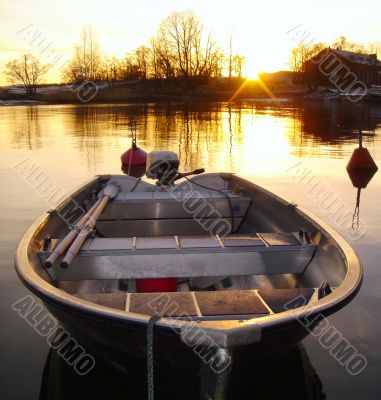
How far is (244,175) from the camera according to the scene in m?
14.1

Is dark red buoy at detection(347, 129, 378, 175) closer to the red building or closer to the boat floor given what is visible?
the boat floor

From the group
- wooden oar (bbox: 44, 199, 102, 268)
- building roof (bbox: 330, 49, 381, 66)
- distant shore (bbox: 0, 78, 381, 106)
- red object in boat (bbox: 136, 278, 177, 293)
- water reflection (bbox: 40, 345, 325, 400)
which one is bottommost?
water reflection (bbox: 40, 345, 325, 400)

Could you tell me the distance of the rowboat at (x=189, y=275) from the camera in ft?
9.66

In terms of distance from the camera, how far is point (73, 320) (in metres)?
3.41

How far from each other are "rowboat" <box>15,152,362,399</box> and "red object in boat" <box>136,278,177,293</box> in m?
0.01

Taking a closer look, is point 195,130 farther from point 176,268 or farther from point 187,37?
point 187,37

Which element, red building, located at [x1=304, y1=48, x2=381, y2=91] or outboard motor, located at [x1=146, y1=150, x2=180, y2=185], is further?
Answer: red building, located at [x1=304, y1=48, x2=381, y2=91]

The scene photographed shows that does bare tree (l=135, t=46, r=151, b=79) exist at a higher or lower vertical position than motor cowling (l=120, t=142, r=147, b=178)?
higher

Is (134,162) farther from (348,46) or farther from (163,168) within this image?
(348,46)

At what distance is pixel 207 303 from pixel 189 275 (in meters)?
1.04

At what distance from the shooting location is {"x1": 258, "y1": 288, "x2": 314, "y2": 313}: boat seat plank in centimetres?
355

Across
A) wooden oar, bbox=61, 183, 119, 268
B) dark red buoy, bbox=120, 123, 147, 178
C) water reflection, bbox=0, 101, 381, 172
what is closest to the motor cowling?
dark red buoy, bbox=120, 123, 147, 178

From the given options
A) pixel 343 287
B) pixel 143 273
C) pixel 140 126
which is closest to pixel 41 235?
pixel 143 273

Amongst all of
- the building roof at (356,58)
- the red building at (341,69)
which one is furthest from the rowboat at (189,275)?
the building roof at (356,58)
